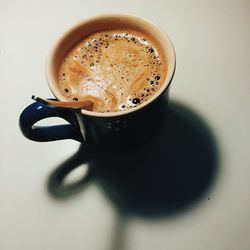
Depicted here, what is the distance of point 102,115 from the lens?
17.2 inches

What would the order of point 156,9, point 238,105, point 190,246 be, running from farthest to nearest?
point 156,9 → point 238,105 → point 190,246

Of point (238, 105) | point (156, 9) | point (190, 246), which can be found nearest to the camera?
point (190, 246)

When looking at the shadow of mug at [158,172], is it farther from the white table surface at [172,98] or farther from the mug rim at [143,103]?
the mug rim at [143,103]

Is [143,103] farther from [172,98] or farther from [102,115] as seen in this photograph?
[172,98]

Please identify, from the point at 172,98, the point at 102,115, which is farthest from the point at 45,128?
the point at 172,98

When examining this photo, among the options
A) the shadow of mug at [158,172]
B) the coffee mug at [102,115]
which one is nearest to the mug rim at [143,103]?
the coffee mug at [102,115]

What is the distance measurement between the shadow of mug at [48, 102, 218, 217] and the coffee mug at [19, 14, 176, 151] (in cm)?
4

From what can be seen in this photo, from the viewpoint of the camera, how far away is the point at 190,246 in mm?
490

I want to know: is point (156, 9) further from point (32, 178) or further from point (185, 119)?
point (32, 178)

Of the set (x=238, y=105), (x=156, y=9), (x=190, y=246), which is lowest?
(x=190, y=246)

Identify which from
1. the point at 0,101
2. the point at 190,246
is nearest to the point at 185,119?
the point at 190,246

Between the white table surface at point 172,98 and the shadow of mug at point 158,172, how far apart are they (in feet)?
0.04

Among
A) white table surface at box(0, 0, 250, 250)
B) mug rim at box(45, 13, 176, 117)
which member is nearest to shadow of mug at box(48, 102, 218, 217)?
white table surface at box(0, 0, 250, 250)

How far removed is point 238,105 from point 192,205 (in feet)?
0.64
